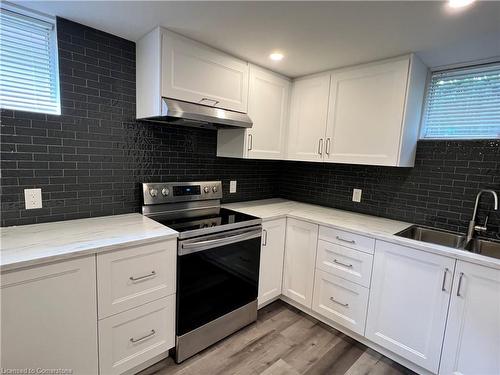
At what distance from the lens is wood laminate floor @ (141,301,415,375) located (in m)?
1.73

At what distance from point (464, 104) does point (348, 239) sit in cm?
137

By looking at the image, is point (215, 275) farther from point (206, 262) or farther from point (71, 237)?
point (71, 237)

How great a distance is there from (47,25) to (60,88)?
38 centimetres

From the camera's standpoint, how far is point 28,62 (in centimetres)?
158

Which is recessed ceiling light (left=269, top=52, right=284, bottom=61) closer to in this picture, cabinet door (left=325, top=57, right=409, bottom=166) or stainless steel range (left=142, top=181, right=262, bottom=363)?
cabinet door (left=325, top=57, right=409, bottom=166)

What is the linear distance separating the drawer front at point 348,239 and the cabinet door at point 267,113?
0.89 m

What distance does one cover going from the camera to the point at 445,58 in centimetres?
190

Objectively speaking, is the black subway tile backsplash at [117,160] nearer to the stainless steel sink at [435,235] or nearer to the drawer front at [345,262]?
the stainless steel sink at [435,235]

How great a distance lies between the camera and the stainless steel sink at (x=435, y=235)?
1960 mm

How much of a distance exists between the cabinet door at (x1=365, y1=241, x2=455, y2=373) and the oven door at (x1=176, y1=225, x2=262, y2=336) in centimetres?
92

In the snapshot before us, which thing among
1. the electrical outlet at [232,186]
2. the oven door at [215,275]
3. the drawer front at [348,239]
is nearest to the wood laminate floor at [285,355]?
the oven door at [215,275]

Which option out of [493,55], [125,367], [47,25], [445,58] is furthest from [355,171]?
[47,25]

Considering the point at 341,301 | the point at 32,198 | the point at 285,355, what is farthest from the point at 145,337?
the point at 341,301

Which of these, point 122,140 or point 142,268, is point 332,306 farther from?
point 122,140
